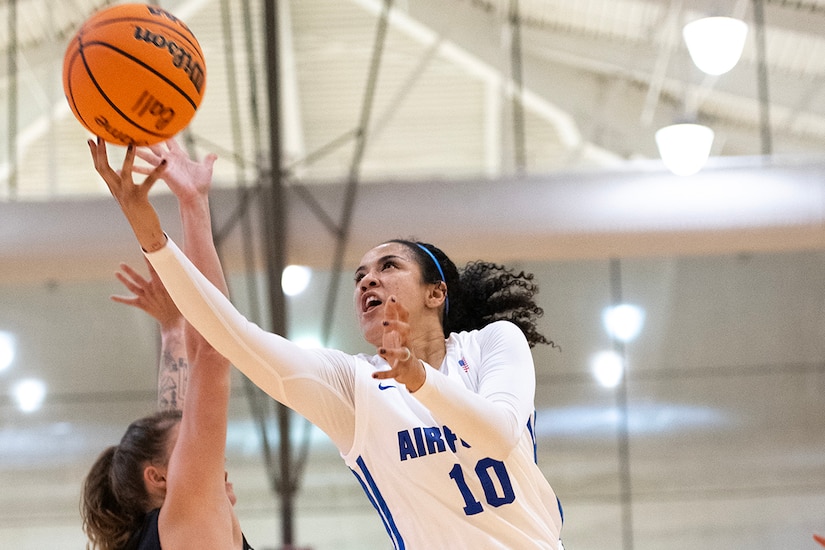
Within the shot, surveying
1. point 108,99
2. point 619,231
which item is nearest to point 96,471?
point 108,99

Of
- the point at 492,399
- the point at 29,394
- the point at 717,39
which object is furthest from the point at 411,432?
the point at 29,394

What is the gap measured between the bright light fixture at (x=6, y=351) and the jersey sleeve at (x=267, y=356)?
10.2 m

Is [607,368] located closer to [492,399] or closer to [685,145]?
[685,145]

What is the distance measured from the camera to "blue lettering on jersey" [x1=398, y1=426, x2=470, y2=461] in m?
2.84

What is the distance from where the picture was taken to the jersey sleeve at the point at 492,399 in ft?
8.18

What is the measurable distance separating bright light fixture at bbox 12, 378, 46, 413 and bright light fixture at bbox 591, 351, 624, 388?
6.21m

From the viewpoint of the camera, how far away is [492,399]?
2.69 meters

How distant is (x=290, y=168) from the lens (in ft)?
34.4

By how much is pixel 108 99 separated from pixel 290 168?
7444 millimetres

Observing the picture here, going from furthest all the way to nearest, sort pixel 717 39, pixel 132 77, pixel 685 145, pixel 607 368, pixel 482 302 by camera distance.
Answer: pixel 607 368 < pixel 685 145 < pixel 717 39 < pixel 482 302 < pixel 132 77

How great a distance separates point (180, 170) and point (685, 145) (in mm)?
6819

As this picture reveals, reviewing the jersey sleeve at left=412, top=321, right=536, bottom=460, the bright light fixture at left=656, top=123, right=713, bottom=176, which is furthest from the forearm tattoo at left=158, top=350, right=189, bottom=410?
the bright light fixture at left=656, top=123, right=713, bottom=176

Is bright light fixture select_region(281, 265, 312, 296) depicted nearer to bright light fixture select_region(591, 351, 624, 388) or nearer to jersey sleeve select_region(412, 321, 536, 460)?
bright light fixture select_region(591, 351, 624, 388)

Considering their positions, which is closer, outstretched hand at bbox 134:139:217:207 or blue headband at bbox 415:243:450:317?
outstretched hand at bbox 134:139:217:207
